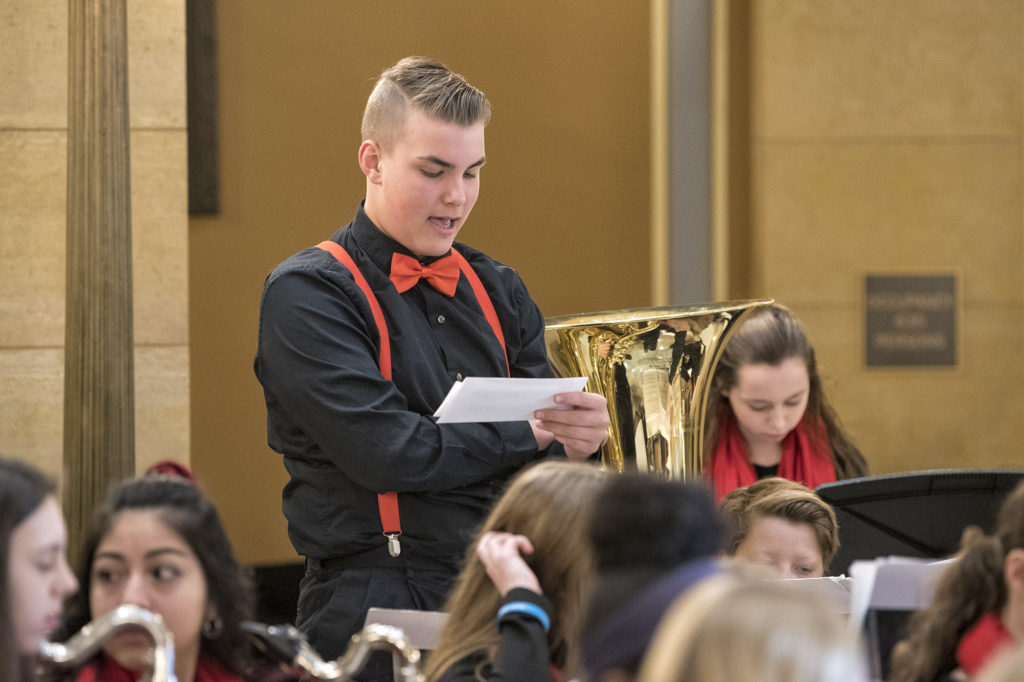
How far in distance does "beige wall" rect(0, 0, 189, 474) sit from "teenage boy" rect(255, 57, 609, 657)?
8.56ft

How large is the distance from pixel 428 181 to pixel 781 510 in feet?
3.42

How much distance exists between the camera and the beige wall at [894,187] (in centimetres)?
535

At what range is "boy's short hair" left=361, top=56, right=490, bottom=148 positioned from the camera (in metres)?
2.46

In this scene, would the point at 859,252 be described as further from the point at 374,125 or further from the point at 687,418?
the point at 374,125

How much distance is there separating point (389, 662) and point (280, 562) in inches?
117

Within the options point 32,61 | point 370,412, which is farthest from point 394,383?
point 32,61

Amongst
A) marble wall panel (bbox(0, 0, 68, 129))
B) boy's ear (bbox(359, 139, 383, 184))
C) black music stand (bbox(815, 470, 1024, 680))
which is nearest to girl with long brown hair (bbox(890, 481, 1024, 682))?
black music stand (bbox(815, 470, 1024, 680))

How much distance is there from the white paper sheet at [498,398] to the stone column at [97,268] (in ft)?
7.14

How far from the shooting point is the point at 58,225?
484 cm

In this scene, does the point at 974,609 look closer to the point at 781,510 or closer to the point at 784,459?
the point at 781,510

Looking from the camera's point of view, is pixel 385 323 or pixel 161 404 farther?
pixel 161 404

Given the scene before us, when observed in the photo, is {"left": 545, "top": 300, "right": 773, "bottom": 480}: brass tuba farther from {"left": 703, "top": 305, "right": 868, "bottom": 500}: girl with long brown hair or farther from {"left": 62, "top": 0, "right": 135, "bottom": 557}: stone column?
{"left": 62, "top": 0, "right": 135, "bottom": 557}: stone column

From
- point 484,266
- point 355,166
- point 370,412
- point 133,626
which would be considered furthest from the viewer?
point 355,166

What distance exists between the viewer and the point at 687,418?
2740 mm
